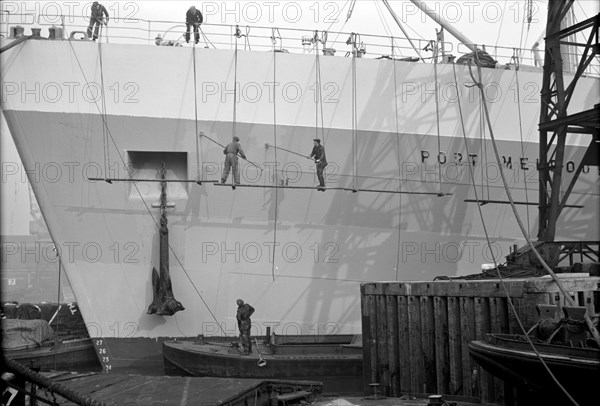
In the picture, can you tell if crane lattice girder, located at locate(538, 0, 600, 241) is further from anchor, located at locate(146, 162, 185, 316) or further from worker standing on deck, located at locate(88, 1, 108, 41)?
worker standing on deck, located at locate(88, 1, 108, 41)

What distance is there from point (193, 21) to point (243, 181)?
385 centimetres

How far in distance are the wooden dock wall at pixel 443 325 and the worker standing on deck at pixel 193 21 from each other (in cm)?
669

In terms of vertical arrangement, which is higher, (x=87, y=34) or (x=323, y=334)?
(x=87, y=34)

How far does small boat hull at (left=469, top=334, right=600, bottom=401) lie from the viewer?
5793 millimetres

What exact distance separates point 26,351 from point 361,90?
31.5 feet

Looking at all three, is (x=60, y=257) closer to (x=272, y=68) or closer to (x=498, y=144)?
(x=272, y=68)

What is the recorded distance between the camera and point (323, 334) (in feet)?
41.4

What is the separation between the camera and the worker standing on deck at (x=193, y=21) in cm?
1282

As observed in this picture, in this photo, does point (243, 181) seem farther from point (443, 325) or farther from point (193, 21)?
point (443, 325)

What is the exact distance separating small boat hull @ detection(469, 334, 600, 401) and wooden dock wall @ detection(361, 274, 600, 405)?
952 millimetres

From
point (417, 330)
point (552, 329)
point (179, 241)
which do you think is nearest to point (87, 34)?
point (179, 241)

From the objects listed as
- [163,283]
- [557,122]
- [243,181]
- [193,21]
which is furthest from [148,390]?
[193,21]

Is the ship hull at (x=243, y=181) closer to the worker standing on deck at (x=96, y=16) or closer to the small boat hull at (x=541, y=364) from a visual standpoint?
the worker standing on deck at (x=96, y=16)

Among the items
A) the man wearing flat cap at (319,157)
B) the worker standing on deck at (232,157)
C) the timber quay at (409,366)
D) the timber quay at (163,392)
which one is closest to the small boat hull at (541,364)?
the timber quay at (409,366)
